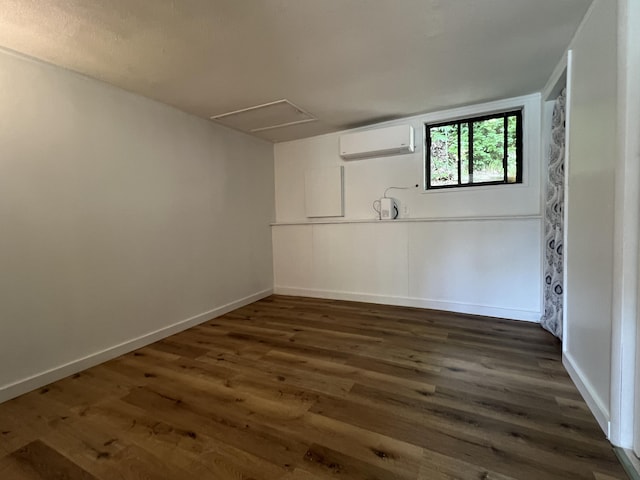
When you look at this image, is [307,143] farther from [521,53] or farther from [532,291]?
[532,291]

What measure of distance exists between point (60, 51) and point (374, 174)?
3.15m

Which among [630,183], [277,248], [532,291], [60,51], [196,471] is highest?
[60,51]

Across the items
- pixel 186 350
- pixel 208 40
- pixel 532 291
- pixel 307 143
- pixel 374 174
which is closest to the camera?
pixel 208 40

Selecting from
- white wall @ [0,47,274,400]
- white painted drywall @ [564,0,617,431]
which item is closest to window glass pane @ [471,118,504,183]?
white painted drywall @ [564,0,617,431]

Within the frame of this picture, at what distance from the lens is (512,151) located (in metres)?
3.22

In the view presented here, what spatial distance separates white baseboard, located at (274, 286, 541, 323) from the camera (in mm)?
3105

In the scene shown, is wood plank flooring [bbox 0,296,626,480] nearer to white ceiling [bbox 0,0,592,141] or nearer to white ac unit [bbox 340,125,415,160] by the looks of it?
white ac unit [bbox 340,125,415,160]

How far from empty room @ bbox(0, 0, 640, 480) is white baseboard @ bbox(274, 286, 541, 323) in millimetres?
35

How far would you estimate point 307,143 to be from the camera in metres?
4.29

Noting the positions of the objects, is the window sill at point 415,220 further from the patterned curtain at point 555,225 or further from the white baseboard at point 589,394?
the white baseboard at point 589,394

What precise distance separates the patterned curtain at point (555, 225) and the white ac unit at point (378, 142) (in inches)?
53.7

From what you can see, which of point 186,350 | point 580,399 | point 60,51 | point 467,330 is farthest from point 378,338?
point 60,51

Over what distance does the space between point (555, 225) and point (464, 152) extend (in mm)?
1300

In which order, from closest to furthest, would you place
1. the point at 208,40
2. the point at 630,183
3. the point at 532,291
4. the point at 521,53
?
the point at 630,183, the point at 208,40, the point at 521,53, the point at 532,291
